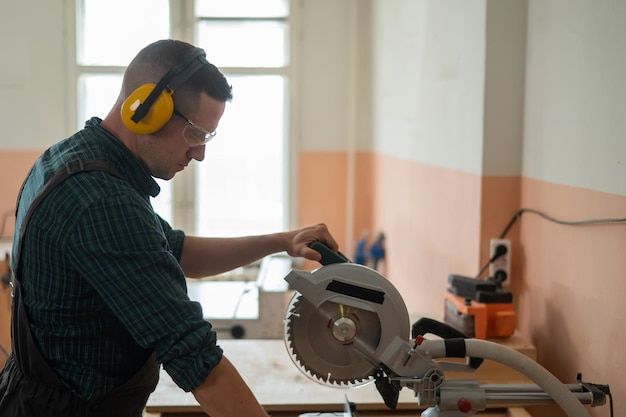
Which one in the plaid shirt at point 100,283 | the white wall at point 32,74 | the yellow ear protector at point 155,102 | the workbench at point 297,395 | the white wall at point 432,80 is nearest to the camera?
the plaid shirt at point 100,283

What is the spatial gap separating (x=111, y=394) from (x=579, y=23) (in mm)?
1449

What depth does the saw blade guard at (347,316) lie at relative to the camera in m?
1.36

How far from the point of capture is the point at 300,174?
5.07m

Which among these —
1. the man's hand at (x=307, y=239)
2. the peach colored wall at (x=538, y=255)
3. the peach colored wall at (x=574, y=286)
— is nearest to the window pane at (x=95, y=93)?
the peach colored wall at (x=538, y=255)

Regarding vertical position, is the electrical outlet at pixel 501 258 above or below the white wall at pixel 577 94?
below

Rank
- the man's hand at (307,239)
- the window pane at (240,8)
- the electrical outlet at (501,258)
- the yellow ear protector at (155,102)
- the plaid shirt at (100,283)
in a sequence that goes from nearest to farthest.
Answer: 1. the plaid shirt at (100,283)
2. the yellow ear protector at (155,102)
3. the man's hand at (307,239)
4. the electrical outlet at (501,258)
5. the window pane at (240,8)

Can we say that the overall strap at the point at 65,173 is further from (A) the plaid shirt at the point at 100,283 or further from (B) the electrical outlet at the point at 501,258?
(B) the electrical outlet at the point at 501,258

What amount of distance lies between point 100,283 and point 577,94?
133 cm

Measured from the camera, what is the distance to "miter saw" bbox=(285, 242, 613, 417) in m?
1.34

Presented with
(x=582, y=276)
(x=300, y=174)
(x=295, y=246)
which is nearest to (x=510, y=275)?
(x=582, y=276)

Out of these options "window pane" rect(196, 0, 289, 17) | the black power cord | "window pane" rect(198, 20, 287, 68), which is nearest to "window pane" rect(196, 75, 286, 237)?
"window pane" rect(198, 20, 287, 68)

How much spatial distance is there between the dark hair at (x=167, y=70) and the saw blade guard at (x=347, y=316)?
37 cm

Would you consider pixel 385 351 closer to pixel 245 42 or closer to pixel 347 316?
pixel 347 316

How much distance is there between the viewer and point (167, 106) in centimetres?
130
